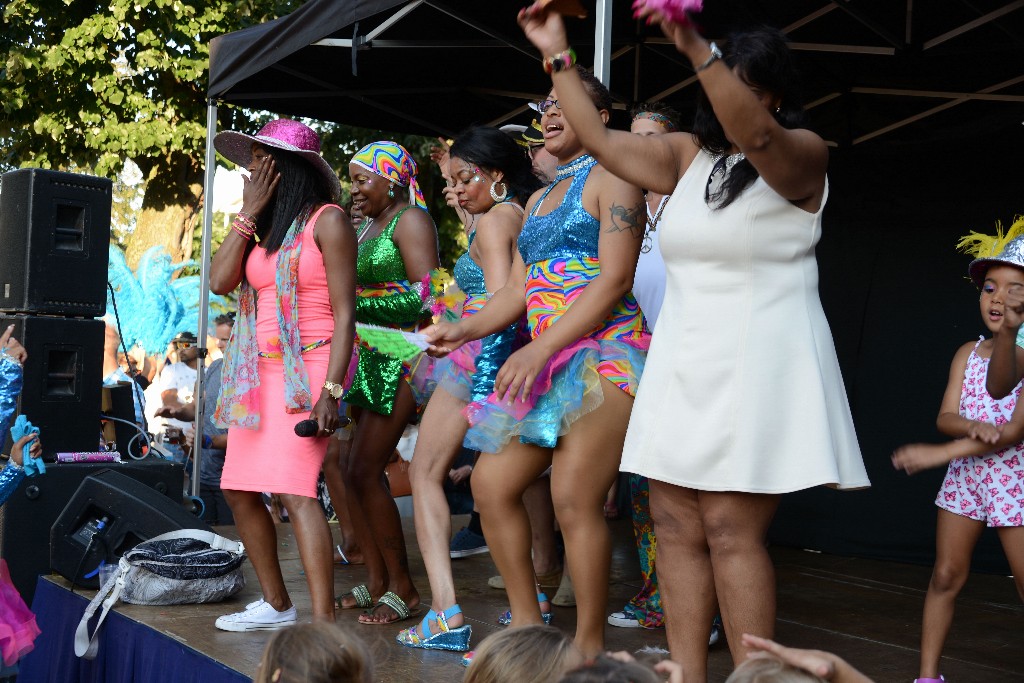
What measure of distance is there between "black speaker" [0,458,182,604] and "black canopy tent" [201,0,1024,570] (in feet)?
6.79

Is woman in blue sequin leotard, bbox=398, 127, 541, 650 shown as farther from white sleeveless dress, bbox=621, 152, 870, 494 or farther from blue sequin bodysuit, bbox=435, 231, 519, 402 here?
white sleeveless dress, bbox=621, 152, 870, 494

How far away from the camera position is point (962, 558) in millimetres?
3332

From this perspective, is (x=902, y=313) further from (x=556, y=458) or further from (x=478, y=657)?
(x=478, y=657)

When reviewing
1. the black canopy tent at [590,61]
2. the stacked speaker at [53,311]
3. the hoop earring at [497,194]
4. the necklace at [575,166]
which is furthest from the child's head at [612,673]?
the stacked speaker at [53,311]

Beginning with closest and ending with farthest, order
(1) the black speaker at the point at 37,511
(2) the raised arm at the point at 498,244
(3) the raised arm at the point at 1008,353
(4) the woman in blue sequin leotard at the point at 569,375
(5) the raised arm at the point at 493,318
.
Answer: (4) the woman in blue sequin leotard at the point at 569,375 < (5) the raised arm at the point at 493,318 < (3) the raised arm at the point at 1008,353 < (2) the raised arm at the point at 498,244 < (1) the black speaker at the point at 37,511

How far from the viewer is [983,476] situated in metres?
3.33

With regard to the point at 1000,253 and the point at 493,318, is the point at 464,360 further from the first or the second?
the point at 1000,253

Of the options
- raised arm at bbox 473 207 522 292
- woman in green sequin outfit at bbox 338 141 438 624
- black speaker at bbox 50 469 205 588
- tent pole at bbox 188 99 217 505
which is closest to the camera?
raised arm at bbox 473 207 522 292

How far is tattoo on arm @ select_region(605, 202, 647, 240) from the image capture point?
9.62 feet

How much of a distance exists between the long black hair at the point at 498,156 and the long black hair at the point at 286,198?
522 mm

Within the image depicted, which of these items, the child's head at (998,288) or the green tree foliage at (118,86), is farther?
the green tree foliage at (118,86)

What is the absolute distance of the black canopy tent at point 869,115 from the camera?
5.56 metres

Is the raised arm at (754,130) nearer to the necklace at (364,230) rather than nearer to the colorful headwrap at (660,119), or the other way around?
the colorful headwrap at (660,119)

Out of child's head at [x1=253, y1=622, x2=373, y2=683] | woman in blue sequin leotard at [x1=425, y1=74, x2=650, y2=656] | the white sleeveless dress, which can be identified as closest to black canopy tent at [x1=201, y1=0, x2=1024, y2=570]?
woman in blue sequin leotard at [x1=425, y1=74, x2=650, y2=656]
